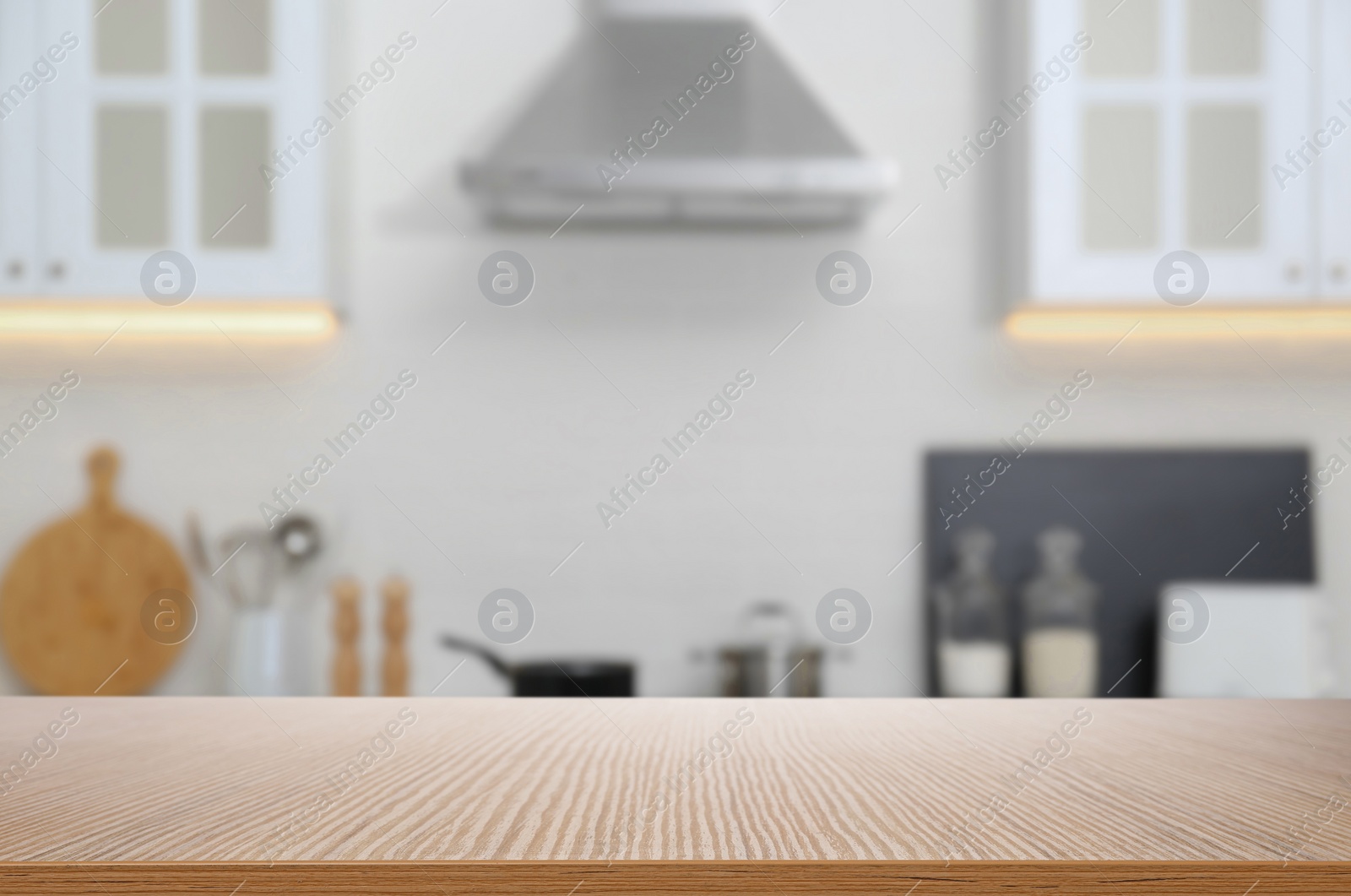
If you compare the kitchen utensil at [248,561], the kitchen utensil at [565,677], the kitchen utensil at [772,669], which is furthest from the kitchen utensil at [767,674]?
the kitchen utensil at [248,561]

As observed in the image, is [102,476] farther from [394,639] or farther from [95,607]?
[394,639]

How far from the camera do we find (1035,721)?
2.17 ft

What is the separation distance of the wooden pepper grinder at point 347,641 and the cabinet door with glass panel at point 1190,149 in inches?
55.4

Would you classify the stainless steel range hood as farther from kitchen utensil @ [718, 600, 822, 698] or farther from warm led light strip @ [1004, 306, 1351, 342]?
kitchen utensil @ [718, 600, 822, 698]

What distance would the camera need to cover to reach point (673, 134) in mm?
1682

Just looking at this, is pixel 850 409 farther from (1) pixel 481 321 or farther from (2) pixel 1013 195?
(1) pixel 481 321

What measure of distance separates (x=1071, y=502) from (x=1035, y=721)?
1341 mm

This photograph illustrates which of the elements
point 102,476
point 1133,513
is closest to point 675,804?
point 1133,513

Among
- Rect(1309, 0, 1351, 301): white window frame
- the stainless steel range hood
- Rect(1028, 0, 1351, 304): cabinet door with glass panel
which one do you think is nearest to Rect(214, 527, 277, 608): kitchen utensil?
the stainless steel range hood

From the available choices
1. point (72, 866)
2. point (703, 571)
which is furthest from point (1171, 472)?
point (72, 866)

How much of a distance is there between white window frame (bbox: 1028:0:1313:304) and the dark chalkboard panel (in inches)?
14.3

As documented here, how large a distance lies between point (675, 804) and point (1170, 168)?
171 cm

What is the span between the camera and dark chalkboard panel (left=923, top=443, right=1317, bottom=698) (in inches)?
73.0

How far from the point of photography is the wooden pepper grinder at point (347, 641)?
1783mm
